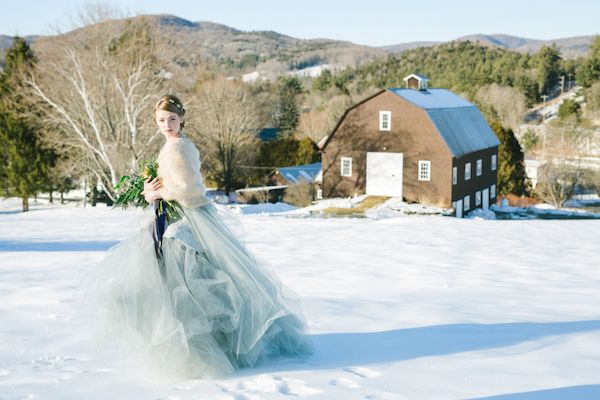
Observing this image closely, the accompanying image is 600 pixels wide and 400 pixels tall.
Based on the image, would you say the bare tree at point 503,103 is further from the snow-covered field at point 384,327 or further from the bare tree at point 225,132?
the snow-covered field at point 384,327

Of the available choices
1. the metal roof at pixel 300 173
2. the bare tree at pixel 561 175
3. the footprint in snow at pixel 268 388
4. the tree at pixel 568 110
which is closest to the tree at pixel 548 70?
the tree at pixel 568 110

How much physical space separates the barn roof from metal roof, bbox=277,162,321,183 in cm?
1216

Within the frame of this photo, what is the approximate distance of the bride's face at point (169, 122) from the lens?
4.66 meters

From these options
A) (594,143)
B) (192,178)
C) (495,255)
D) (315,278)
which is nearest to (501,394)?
(192,178)

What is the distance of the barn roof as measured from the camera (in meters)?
33.9

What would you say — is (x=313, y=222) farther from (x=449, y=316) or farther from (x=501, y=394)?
(x=501, y=394)

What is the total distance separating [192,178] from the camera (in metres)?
4.57

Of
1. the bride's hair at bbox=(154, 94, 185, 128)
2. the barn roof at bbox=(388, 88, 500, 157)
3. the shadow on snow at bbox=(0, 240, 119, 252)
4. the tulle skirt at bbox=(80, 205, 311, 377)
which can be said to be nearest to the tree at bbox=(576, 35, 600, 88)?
the barn roof at bbox=(388, 88, 500, 157)

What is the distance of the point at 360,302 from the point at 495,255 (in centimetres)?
496

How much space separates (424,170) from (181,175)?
101ft

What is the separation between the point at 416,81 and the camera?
3812 centimetres

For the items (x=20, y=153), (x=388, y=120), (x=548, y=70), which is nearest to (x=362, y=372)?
(x=388, y=120)

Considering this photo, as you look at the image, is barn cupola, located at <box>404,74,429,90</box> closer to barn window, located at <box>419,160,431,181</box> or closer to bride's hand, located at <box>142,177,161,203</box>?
barn window, located at <box>419,160,431,181</box>

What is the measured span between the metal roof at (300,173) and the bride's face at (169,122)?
4067 centimetres
